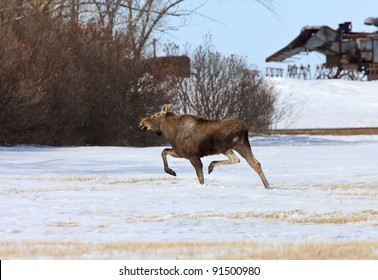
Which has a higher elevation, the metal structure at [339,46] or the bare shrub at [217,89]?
the metal structure at [339,46]

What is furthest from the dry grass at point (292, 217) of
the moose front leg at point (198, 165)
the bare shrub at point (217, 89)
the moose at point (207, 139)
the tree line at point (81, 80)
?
the bare shrub at point (217, 89)

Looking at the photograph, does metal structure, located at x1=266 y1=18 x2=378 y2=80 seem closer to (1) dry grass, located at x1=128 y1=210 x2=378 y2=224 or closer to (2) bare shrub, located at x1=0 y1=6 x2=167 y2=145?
(2) bare shrub, located at x1=0 y1=6 x2=167 y2=145

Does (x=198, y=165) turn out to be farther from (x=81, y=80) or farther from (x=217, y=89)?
(x=217, y=89)

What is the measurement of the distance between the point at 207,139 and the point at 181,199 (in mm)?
1698

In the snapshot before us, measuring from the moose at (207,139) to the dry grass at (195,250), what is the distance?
7.79 meters

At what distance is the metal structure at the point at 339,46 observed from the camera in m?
91.8

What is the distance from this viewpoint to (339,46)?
92.6m

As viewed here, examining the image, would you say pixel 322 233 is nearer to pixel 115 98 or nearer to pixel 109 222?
pixel 109 222

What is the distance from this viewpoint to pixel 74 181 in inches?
906

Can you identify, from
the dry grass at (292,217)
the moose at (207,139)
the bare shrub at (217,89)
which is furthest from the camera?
the bare shrub at (217,89)

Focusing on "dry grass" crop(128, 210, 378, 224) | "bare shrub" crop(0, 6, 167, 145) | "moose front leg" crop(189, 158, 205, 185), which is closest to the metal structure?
"bare shrub" crop(0, 6, 167, 145)

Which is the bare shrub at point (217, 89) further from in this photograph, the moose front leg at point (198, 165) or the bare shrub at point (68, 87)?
the moose front leg at point (198, 165)

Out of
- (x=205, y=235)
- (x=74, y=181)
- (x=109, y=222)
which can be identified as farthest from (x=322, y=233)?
(x=74, y=181)

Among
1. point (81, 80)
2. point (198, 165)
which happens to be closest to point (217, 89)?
point (81, 80)
